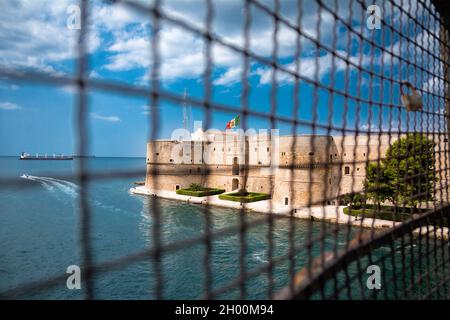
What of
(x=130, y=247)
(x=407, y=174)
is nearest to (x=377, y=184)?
(x=407, y=174)

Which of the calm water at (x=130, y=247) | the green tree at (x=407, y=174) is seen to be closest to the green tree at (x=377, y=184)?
the green tree at (x=407, y=174)

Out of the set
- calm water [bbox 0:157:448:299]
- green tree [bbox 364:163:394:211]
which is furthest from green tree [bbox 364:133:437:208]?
calm water [bbox 0:157:448:299]

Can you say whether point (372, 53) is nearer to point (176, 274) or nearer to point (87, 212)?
point (87, 212)

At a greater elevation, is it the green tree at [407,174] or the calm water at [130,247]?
the green tree at [407,174]

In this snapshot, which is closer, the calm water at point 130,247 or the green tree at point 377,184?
the green tree at point 377,184

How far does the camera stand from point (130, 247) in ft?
45.3

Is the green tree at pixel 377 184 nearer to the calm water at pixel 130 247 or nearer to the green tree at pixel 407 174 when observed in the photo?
the green tree at pixel 407 174

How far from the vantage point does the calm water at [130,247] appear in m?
10.0

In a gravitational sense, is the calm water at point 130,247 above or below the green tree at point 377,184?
below

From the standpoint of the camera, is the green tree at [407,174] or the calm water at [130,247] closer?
the green tree at [407,174]

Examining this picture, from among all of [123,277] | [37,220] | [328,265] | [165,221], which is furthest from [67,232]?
[328,265]

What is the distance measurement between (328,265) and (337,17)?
118cm

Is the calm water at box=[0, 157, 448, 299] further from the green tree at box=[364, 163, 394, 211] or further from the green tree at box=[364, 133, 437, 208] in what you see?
the green tree at box=[364, 133, 437, 208]
